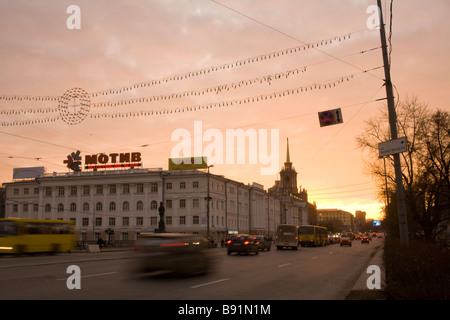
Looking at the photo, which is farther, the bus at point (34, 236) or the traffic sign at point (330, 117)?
the bus at point (34, 236)

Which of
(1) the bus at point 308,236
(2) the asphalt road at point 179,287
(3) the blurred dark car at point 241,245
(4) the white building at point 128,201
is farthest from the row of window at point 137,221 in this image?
(2) the asphalt road at point 179,287

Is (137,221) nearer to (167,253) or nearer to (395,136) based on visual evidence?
(167,253)

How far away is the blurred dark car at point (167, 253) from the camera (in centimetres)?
1348

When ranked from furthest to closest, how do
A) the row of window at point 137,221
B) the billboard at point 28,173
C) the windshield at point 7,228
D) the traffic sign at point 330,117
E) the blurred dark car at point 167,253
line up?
the billboard at point 28,173, the row of window at point 137,221, the windshield at point 7,228, the traffic sign at point 330,117, the blurred dark car at point 167,253

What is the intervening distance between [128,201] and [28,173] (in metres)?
25.4

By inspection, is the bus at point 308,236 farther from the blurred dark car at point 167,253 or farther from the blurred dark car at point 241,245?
the blurred dark car at point 167,253

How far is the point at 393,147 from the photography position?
15.1 meters

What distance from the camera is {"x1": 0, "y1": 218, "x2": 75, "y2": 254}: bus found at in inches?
1163

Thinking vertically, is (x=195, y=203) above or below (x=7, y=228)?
above

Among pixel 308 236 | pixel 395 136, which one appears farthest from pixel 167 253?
pixel 308 236

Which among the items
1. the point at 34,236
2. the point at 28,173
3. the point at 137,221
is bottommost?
the point at 34,236
